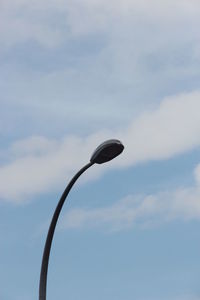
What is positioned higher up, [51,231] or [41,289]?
[51,231]

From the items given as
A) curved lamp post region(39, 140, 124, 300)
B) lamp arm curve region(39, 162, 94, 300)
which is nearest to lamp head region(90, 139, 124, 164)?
curved lamp post region(39, 140, 124, 300)

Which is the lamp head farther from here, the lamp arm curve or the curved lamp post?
the lamp arm curve

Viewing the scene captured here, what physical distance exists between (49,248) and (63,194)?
122cm

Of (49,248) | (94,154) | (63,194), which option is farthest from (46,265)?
(94,154)

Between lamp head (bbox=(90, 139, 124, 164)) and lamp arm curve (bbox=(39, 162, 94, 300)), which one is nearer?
lamp head (bbox=(90, 139, 124, 164))

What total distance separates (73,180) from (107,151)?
136cm

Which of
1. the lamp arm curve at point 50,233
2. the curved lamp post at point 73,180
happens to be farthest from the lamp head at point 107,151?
the lamp arm curve at point 50,233

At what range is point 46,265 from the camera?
16.1m

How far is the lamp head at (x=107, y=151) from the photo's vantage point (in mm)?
14891

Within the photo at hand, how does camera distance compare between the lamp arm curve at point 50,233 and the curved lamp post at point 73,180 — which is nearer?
the curved lamp post at point 73,180

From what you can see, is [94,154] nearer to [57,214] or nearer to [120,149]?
[120,149]

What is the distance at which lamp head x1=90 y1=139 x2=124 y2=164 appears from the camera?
14.9 m

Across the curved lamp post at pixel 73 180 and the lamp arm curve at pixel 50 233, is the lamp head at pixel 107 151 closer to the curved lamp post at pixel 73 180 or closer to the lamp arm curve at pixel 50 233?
the curved lamp post at pixel 73 180

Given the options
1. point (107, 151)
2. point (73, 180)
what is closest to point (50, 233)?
point (73, 180)
